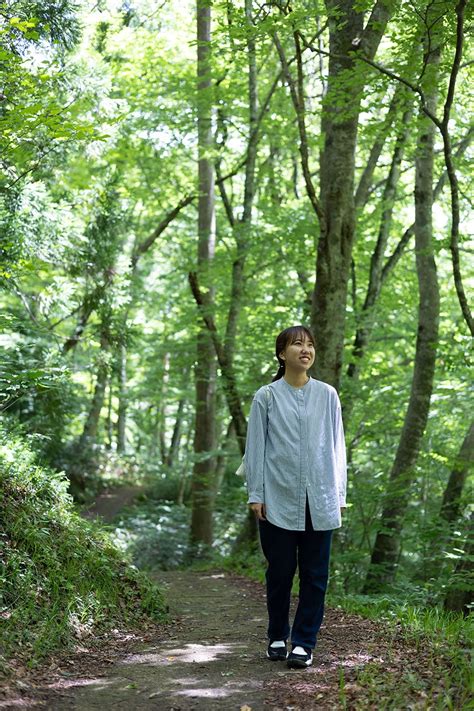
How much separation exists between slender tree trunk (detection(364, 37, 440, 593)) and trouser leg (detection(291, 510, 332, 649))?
4950mm

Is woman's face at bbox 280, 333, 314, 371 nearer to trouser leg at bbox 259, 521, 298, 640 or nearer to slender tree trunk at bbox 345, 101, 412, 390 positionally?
trouser leg at bbox 259, 521, 298, 640

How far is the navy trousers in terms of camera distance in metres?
4.21

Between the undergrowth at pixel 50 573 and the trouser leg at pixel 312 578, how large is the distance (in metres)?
1.50

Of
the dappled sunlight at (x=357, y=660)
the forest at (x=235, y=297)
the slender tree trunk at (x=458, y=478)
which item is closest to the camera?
the dappled sunlight at (x=357, y=660)

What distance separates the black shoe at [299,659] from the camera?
4105mm

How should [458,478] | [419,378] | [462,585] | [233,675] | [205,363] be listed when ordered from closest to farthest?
1. [233,675]
2. [462,585]
3. [458,478]
4. [419,378]
5. [205,363]

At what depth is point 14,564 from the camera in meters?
4.75

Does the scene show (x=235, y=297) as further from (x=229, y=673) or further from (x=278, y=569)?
(x=229, y=673)

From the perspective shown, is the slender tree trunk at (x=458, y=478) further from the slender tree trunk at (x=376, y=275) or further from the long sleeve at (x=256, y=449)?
the long sleeve at (x=256, y=449)

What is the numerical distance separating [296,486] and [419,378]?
5.89m

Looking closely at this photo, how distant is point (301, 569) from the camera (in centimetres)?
430

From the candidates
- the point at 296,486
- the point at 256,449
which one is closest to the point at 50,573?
the point at 256,449

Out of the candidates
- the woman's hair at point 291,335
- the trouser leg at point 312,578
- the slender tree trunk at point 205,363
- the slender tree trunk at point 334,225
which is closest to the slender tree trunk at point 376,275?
the slender tree trunk at point 205,363

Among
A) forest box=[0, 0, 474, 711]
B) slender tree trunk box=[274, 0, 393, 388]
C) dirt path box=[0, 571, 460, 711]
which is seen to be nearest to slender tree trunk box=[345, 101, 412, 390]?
forest box=[0, 0, 474, 711]
